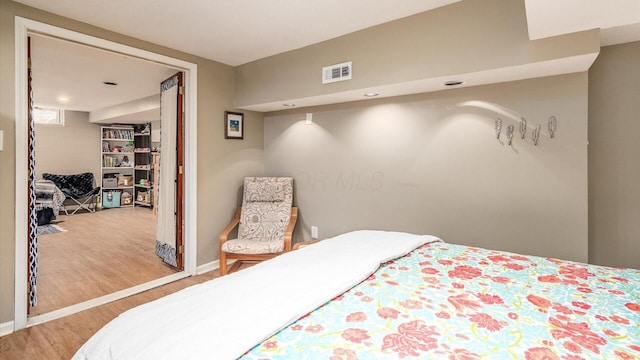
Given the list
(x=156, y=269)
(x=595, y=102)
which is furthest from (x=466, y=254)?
(x=156, y=269)

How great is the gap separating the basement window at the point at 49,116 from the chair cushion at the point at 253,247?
699 centimetres

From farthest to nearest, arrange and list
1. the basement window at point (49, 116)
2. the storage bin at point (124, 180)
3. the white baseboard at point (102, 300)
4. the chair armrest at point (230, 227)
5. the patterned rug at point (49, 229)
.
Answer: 1. the storage bin at point (124, 180)
2. the basement window at point (49, 116)
3. the patterned rug at point (49, 229)
4. the chair armrest at point (230, 227)
5. the white baseboard at point (102, 300)

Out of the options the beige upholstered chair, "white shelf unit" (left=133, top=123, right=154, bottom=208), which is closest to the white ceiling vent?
the beige upholstered chair

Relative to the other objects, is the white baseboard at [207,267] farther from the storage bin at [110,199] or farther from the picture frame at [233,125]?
the storage bin at [110,199]

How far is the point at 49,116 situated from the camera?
743 centimetres

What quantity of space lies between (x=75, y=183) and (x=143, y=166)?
58.5 inches

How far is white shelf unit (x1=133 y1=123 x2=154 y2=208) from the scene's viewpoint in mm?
8195

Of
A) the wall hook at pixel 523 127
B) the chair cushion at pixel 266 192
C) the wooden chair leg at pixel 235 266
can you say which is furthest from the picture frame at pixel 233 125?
the wall hook at pixel 523 127

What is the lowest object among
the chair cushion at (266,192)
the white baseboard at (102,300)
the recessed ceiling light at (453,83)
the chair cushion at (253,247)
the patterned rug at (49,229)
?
the white baseboard at (102,300)

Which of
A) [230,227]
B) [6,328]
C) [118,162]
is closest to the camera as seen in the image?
[6,328]

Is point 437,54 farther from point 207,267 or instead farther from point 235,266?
point 207,267

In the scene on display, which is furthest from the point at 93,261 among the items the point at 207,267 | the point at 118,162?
the point at 118,162

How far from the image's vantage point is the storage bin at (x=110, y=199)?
26.3 ft

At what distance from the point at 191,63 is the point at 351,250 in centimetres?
272
